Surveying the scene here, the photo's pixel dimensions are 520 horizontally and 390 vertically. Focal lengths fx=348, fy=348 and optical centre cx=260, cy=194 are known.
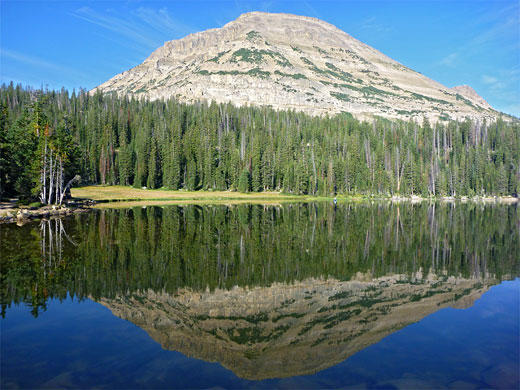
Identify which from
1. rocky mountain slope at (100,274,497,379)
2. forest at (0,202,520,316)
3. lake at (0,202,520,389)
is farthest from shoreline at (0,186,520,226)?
rocky mountain slope at (100,274,497,379)

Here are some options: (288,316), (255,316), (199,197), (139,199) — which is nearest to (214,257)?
(255,316)

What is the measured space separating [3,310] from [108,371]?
7475 millimetres

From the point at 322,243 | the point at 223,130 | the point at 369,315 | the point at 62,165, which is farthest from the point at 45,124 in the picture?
the point at 223,130

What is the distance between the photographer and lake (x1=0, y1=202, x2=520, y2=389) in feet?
32.7

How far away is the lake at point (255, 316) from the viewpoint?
32.7 ft

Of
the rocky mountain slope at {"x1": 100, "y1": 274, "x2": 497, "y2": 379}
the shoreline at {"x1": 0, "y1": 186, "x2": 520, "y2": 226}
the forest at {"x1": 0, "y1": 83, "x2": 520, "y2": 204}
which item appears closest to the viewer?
the rocky mountain slope at {"x1": 100, "y1": 274, "x2": 497, "y2": 379}

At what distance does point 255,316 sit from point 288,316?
1.34 meters

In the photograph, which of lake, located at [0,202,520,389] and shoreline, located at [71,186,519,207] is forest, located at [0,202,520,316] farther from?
shoreline, located at [71,186,519,207]

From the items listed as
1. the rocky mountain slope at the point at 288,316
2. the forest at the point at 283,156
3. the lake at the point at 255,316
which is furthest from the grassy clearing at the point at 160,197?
the rocky mountain slope at the point at 288,316

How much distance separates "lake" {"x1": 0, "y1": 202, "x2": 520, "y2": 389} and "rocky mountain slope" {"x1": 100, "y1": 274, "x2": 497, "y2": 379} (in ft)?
0.21

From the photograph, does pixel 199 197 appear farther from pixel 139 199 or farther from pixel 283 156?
pixel 283 156

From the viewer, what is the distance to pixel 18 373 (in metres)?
9.62

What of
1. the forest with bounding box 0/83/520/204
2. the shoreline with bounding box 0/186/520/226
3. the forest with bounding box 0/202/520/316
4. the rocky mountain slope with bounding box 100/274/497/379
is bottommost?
the rocky mountain slope with bounding box 100/274/497/379

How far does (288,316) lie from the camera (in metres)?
14.1
